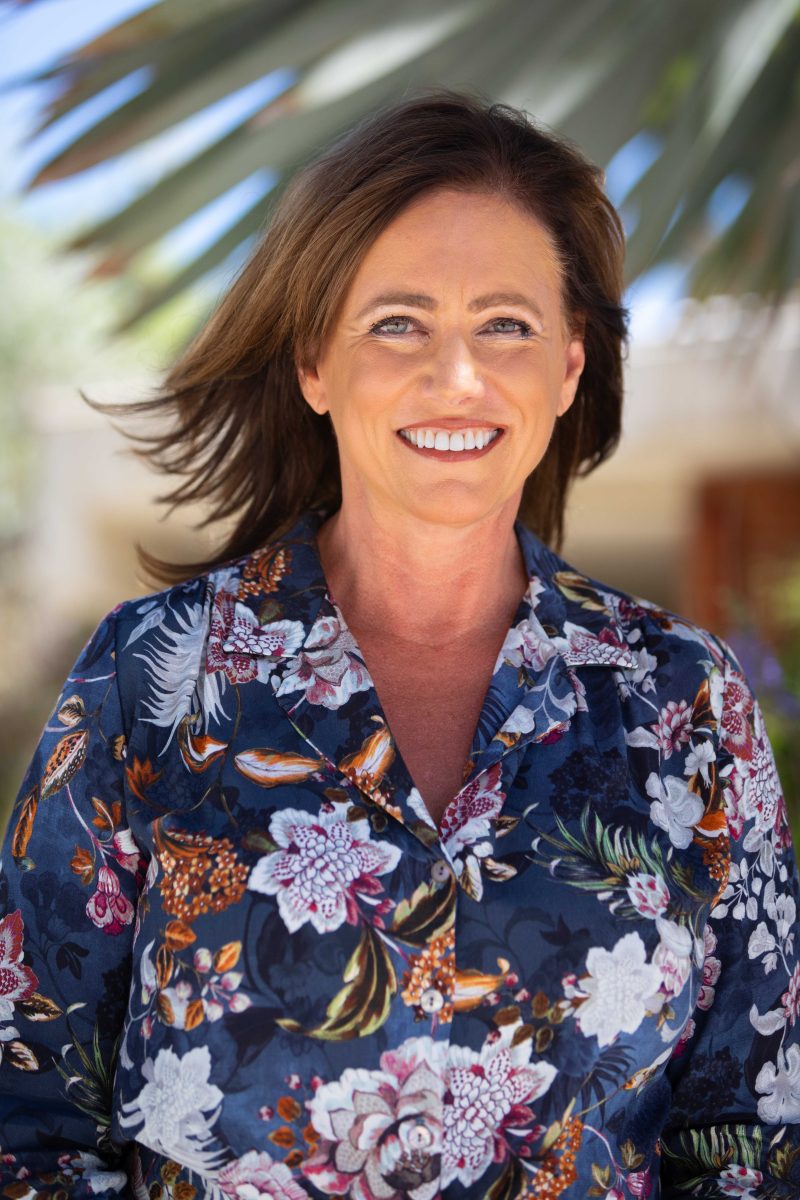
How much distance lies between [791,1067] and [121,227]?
10.4 ft

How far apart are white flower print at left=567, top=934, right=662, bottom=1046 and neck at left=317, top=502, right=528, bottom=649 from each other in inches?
23.6

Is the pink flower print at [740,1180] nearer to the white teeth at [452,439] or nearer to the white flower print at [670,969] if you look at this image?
the white flower print at [670,969]

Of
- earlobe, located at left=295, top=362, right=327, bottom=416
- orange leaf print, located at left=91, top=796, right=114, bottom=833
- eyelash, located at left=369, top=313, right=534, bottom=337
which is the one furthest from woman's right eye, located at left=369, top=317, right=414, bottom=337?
orange leaf print, located at left=91, top=796, right=114, bottom=833

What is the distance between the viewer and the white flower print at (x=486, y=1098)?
194 centimetres

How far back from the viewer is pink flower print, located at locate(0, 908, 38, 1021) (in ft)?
6.77

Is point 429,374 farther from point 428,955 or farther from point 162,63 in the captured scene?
point 162,63

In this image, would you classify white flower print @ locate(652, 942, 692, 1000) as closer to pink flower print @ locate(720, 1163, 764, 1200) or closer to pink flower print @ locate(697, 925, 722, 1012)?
pink flower print @ locate(697, 925, 722, 1012)

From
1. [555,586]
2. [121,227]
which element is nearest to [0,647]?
[121,227]

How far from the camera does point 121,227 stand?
444 cm

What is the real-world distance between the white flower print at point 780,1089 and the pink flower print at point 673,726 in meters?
0.47

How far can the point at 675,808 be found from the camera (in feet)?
7.13

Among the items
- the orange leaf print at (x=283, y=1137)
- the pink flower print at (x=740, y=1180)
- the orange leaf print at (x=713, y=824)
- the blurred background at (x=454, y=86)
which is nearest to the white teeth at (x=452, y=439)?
the orange leaf print at (x=713, y=824)

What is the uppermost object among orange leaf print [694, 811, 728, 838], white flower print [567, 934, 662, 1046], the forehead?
the forehead

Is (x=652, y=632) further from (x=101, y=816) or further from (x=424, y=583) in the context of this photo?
(x=101, y=816)
